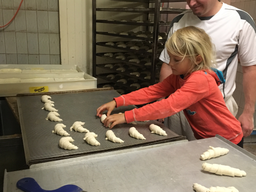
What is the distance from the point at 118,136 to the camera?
1.22 meters

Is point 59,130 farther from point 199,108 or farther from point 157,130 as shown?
point 199,108

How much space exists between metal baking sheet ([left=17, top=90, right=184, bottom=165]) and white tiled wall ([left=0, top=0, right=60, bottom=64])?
4.95 ft

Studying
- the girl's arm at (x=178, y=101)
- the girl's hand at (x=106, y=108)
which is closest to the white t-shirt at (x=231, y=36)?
the girl's arm at (x=178, y=101)

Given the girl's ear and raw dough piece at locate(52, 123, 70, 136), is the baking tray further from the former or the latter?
the girl's ear

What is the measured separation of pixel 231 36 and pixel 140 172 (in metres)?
1.15

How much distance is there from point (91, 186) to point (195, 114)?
80 cm

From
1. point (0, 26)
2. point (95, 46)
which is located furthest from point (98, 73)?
point (0, 26)

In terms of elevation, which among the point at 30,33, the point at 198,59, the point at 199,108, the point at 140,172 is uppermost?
the point at 30,33

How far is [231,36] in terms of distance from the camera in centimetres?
156

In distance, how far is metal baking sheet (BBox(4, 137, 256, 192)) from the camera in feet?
2.75

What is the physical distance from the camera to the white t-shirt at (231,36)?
61.3 inches

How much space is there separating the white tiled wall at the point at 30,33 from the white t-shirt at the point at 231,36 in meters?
2.16

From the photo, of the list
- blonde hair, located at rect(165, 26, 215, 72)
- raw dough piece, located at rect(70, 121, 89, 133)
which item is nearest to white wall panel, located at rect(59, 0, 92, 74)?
raw dough piece, located at rect(70, 121, 89, 133)

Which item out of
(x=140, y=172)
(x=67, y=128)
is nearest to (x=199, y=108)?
(x=140, y=172)
